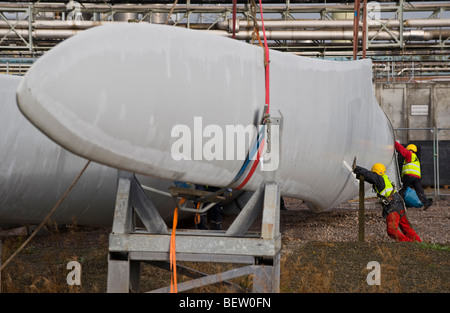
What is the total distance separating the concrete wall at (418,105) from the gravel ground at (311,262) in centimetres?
876

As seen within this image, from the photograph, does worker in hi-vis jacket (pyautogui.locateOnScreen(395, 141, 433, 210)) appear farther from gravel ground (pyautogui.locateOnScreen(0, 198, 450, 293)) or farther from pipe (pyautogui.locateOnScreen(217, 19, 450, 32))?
pipe (pyautogui.locateOnScreen(217, 19, 450, 32))

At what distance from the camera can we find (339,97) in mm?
5781

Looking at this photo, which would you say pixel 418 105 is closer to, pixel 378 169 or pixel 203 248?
pixel 378 169

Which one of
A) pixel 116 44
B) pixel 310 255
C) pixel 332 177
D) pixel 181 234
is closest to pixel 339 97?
pixel 332 177

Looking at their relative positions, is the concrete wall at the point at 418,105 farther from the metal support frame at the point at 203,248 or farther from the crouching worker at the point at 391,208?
the metal support frame at the point at 203,248

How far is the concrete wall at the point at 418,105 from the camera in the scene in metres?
17.5

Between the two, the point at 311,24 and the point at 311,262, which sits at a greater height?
the point at 311,24

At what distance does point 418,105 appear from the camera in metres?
17.6

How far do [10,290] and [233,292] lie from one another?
1.98 meters

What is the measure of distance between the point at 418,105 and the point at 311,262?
1274cm

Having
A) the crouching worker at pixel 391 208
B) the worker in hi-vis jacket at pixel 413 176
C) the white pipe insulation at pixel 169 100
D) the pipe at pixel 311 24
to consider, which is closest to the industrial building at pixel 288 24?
the pipe at pixel 311 24

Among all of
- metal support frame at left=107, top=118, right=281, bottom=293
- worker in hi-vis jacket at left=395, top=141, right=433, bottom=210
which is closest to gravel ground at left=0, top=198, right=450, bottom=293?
metal support frame at left=107, top=118, right=281, bottom=293

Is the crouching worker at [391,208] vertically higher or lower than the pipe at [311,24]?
lower

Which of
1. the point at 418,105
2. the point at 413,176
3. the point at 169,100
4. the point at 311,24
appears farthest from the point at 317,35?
the point at 169,100
